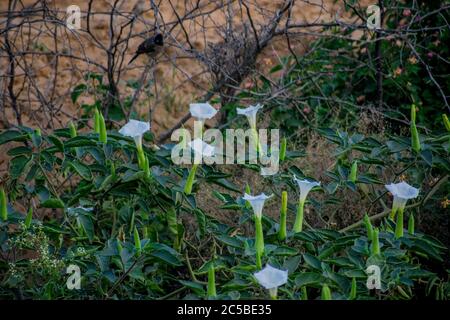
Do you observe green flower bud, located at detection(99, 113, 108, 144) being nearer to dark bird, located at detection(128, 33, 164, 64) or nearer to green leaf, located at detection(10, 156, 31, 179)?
green leaf, located at detection(10, 156, 31, 179)

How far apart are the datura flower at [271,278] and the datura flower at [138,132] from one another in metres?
0.62

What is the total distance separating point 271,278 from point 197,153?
533 mm

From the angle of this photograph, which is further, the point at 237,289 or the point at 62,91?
the point at 62,91

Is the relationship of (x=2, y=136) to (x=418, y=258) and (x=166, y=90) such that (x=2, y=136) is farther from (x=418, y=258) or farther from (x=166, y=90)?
A: (x=166, y=90)

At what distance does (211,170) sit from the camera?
9.44 feet

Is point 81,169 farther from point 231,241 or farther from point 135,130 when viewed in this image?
point 231,241

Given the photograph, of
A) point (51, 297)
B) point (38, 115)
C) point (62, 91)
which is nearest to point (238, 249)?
point (51, 297)

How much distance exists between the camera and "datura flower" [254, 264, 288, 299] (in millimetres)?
2299

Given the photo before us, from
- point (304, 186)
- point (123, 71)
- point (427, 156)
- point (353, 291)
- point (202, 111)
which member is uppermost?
point (123, 71)

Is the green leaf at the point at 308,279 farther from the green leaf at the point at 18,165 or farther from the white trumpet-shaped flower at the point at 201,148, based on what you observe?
the green leaf at the point at 18,165

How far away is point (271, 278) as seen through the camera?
232 centimetres

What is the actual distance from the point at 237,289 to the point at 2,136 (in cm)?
96

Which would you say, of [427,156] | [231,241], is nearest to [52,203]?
[231,241]

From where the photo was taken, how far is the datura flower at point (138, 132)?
2.73m
